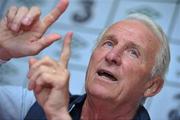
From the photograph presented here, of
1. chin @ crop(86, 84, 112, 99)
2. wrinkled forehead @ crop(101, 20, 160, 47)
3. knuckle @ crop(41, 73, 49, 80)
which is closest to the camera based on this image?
knuckle @ crop(41, 73, 49, 80)

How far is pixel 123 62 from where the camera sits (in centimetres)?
141

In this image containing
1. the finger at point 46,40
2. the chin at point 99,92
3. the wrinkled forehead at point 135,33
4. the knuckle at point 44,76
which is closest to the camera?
the knuckle at point 44,76

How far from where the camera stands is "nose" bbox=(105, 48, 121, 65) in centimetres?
137

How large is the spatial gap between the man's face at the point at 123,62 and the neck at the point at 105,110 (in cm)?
3

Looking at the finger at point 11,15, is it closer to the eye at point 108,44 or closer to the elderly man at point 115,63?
the elderly man at point 115,63

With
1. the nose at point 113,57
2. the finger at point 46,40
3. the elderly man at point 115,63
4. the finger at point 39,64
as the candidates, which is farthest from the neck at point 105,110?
the finger at point 39,64

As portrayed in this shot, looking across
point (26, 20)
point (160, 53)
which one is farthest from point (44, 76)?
point (160, 53)

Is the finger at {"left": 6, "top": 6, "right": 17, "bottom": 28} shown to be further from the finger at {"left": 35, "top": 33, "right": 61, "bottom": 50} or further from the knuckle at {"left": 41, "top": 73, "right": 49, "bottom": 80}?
the knuckle at {"left": 41, "top": 73, "right": 49, "bottom": 80}

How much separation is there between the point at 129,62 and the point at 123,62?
26 mm

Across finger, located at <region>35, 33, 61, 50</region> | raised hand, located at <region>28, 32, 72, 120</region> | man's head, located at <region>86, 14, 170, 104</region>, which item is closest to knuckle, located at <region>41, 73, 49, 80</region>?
raised hand, located at <region>28, 32, 72, 120</region>

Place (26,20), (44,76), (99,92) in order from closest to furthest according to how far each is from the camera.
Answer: (44,76)
(26,20)
(99,92)

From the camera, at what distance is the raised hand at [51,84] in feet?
3.39

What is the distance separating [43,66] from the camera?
104 cm

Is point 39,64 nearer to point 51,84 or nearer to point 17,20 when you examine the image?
point 51,84
